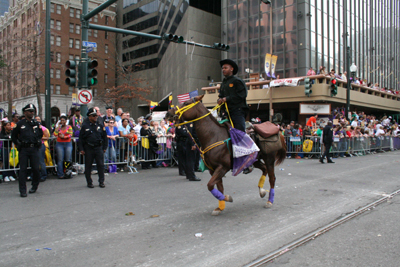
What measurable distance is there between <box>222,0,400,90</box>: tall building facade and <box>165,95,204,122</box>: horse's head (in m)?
24.9

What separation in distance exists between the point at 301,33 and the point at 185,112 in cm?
2864

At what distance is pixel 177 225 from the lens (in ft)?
16.7

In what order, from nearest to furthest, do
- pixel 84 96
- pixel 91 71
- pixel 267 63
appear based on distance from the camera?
pixel 84 96
pixel 91 71
pixel 267 63

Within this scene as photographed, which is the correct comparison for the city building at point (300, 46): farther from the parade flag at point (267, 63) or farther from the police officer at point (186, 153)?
the police officer at point (186, 153)

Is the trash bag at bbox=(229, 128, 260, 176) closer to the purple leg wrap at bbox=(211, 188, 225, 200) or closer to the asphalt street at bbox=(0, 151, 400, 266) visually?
the purple leg wrap at bbox=(211, 188, 225, 200)

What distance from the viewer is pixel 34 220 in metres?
5.48

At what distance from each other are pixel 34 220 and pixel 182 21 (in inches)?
1398

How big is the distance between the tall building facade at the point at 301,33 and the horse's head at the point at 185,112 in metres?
24.9

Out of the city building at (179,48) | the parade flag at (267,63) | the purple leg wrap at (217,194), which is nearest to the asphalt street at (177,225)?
the purple leg wrap at (217,194)

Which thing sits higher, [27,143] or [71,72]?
[71,72]

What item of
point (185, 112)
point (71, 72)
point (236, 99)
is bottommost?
point (185, 112)

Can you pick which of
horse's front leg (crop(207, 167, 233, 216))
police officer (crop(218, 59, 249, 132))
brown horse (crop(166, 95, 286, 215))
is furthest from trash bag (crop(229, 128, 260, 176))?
→ horse's front leg (crop(207, 167, 233, 216))

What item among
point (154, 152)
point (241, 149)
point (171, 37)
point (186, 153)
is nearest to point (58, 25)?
point (171, 37)

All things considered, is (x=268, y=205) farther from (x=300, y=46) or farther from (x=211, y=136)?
(x=300, y=46)
